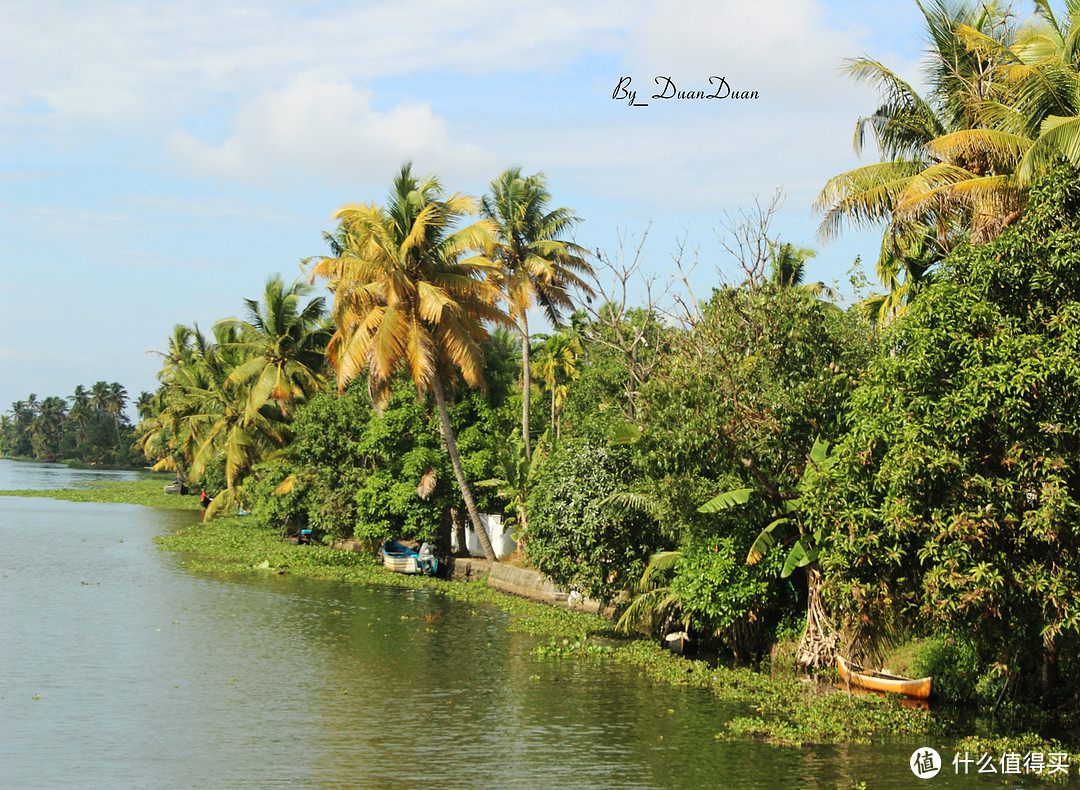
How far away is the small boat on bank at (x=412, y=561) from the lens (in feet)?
97.9

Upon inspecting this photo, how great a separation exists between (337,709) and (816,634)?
26.2 ft

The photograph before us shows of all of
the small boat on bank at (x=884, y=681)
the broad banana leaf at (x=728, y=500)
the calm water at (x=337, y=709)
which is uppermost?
the broad banana leaf at (x=728, y=500)

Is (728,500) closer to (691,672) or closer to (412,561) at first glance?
(691,672)

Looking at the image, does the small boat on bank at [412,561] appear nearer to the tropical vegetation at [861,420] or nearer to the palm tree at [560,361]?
the tropical vegetation at [861,420]

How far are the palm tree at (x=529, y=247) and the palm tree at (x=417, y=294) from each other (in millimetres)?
3308

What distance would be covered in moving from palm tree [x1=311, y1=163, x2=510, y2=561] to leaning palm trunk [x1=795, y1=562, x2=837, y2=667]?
1423cm

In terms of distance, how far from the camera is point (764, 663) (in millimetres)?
17125

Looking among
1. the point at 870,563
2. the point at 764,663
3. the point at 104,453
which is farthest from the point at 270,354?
the point at 104,453

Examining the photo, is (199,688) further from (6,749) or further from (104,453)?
(104,453)

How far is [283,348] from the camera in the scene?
40.3 meters

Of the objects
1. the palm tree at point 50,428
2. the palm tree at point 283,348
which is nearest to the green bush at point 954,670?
the palm tree at point 283,348

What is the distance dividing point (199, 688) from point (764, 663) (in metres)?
10.0

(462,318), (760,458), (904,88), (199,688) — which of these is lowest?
(199,688)

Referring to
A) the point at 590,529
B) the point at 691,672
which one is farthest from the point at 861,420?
the point at 590,529
